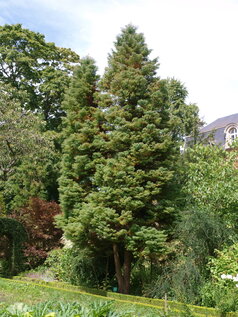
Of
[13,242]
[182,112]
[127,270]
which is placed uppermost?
[182,112]

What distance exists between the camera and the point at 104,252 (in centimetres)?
1205

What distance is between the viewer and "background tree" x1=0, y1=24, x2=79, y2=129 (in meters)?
22.0

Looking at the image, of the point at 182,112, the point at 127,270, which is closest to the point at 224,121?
the point at 182,112

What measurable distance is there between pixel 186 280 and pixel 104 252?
142 inches

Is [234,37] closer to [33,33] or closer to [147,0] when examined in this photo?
[147,0]

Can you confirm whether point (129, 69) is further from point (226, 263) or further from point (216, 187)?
point (226, 263)

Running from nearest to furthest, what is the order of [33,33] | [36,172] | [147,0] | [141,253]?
[147,0] < [141,253] < [36,172] < [33,33]

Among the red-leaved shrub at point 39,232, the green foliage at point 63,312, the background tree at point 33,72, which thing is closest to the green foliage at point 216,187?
the green foliage at point 63,312

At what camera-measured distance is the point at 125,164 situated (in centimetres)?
1067

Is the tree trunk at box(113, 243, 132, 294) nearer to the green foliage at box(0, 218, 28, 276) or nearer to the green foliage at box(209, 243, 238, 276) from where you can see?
the green foliage at box(209, 243, 238, 276)

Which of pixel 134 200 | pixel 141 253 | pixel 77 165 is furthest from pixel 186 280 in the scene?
pixel 77 165

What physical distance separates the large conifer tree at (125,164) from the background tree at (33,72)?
32.6ft

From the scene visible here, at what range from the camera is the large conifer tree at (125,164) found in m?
10.4

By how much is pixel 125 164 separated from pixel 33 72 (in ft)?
47.1
